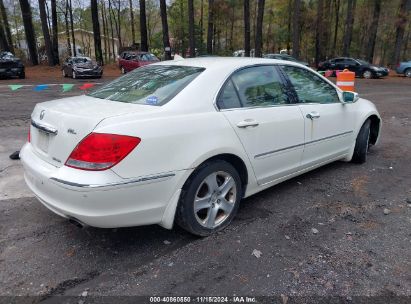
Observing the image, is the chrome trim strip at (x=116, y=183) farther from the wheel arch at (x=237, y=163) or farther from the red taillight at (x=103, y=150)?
the wheel arch at (x=237, y=163)

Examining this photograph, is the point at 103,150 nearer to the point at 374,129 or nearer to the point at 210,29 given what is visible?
the point at 374,129

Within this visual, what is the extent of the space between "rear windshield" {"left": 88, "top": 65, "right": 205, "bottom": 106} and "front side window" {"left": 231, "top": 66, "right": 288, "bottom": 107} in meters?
0.42

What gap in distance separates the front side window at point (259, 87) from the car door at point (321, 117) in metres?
0.25

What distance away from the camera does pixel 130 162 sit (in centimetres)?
275

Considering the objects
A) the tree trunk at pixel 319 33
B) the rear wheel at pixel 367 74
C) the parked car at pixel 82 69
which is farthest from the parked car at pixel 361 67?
the parked car at pixel 82 69

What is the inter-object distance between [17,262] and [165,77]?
2.06 metres

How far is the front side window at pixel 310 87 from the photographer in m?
4.29

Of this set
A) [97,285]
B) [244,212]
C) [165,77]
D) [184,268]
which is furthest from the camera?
[244,212]

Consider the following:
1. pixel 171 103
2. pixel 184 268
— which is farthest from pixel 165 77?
pixel 184 268

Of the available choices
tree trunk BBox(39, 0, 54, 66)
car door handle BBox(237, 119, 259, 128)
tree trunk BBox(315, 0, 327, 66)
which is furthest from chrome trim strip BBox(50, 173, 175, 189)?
tree trunk BBox(315, 0, 327, 66)

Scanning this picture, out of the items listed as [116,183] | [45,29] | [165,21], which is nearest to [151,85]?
[116,183]

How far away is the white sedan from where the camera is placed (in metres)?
2.75

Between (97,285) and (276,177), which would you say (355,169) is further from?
(97,285)

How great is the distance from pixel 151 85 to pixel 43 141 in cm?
109
